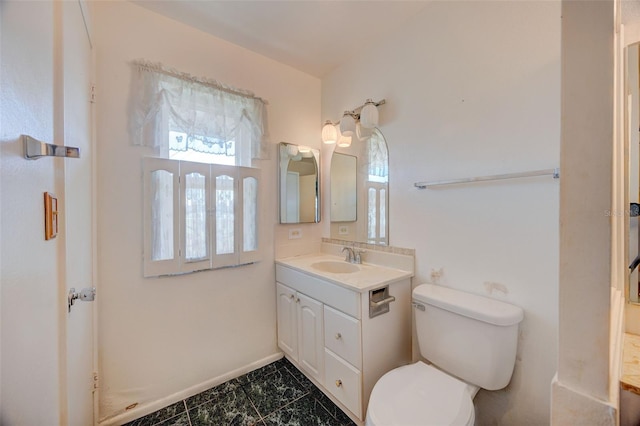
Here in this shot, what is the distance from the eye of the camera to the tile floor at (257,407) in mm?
1448

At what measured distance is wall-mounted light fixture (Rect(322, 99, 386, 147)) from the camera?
1.75 m

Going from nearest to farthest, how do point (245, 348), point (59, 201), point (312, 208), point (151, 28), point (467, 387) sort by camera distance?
1. point (59, 201)
2. point (467, 387)
3. point (151, 28)
4. point (245, 348)
5. point (312, 208)

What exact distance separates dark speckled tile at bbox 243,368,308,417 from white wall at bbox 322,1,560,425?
1.10 meters

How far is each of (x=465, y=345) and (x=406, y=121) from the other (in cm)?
133

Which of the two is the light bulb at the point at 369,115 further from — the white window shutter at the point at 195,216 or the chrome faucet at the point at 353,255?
the white window shutter at the point at 195,216

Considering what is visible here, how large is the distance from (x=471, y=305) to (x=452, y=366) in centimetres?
33

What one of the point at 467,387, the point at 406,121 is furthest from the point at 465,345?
the point at 406,121

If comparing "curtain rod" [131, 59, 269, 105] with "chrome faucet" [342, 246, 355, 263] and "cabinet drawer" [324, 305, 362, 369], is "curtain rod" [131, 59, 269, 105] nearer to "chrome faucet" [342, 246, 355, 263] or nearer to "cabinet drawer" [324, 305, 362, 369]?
"chrome faucet" [342, 246, 355, 263]

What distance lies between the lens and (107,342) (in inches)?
55.3

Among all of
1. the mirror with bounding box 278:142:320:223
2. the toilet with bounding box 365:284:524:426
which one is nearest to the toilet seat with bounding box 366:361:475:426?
the toilet with bounding box 365:284:524:426

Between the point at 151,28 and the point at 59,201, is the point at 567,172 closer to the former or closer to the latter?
the point at 59,201

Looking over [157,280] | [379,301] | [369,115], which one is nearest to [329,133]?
[369,115]

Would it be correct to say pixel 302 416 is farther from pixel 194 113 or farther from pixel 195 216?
pixel 194 113

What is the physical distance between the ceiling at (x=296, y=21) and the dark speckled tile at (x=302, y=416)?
8.01ft
